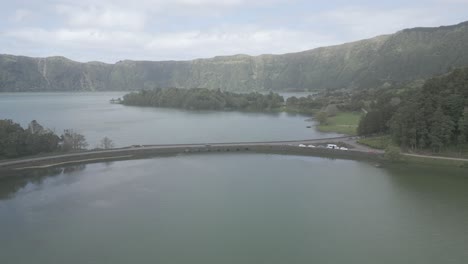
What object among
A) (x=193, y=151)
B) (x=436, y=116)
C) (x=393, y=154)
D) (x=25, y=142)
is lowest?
(x=193, y=151)

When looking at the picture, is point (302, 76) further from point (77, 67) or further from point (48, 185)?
point (48, 185)

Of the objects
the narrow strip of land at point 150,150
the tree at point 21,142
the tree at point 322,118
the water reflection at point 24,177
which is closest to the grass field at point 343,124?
the tree at point 322,118

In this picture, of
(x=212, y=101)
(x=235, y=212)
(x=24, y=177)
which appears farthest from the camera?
(x=212, y=101)

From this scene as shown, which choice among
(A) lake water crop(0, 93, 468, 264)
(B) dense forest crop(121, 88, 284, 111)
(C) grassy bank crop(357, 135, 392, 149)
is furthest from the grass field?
(B) dense forest crop(121, 88, 284, 111)

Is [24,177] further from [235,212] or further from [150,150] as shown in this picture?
[235,212]

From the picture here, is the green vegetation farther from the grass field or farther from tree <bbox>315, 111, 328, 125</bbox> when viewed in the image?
tree <bbox>315, 111, 328, 125</bbox>

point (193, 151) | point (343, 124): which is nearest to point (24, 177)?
point (193, 151)

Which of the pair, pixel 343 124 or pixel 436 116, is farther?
pixel 343 124
